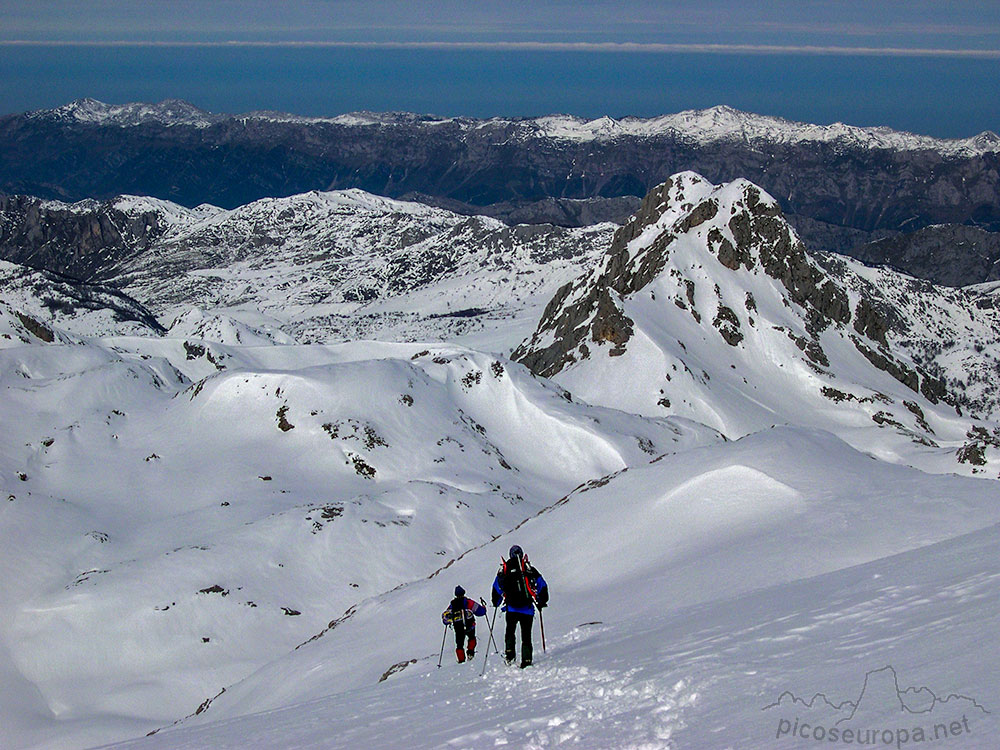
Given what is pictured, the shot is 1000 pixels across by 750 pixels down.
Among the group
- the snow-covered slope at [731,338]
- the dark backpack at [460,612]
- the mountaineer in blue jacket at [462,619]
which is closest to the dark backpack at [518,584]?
the mountaineer in blue jacket at [462,619]

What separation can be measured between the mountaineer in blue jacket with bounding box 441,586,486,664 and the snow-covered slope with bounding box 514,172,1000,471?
70141 mm

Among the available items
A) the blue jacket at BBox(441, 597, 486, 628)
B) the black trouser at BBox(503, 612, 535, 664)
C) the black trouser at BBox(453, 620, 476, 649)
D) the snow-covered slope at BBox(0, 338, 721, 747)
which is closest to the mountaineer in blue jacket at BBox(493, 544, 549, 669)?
the black trouser at BBox(503, 612, 535, 664)

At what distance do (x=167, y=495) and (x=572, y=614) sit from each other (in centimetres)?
3670

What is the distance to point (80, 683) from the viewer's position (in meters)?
34.6

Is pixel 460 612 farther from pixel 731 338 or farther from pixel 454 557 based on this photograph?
pixel 731 338

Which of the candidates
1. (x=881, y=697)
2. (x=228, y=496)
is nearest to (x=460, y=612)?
(x=881, y=697)

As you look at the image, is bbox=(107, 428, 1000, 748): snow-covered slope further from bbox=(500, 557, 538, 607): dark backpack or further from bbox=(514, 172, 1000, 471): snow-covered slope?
bbox=(514, 172, 1000, 471): snow-covered slope

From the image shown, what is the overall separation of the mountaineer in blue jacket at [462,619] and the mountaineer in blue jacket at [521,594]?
6.59ft

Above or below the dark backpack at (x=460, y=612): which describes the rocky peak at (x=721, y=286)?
above

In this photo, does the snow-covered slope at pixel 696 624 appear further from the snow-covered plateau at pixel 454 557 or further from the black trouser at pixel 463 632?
the black trouser at pixel 463 632

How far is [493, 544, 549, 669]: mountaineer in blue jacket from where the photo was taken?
1662 centimetres

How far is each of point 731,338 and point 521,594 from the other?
108m

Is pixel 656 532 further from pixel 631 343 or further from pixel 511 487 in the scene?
pixel 631 343

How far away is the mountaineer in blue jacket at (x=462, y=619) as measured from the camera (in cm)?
1908
